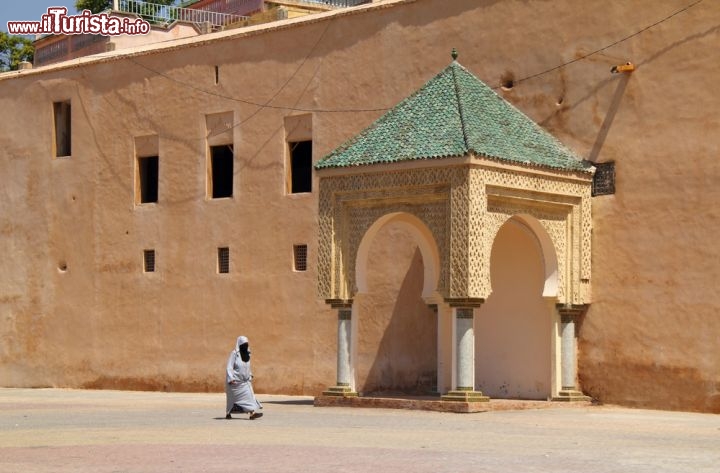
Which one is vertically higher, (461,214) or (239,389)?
(461,214)

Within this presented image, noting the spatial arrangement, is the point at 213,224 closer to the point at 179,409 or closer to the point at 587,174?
the point at 179,409

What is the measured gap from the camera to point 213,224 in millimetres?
21406

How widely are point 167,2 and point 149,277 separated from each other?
22.1 meters

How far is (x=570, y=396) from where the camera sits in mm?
16703

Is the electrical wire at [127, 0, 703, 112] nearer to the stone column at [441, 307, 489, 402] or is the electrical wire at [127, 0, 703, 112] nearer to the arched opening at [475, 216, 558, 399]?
the arched opening at [475, 216, 558, 399]

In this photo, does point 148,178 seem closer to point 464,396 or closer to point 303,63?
point 303,63

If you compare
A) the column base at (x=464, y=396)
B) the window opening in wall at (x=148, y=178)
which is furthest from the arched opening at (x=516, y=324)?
the window opening in wall at (x=148, y=178)

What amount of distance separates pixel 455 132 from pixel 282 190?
5.11m

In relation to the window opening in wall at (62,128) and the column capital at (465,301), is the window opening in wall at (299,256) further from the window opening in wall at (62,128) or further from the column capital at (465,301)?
the window opening in wall at (62,128)

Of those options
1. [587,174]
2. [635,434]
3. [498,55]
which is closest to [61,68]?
[498,55]

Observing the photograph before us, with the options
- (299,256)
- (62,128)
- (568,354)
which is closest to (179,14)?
(62,128)

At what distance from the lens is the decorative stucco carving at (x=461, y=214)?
610 inches

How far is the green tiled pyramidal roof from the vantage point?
52.2 feet

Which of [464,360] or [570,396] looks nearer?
[464,360]
